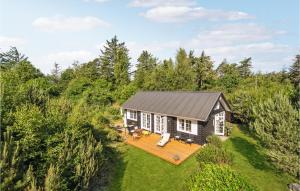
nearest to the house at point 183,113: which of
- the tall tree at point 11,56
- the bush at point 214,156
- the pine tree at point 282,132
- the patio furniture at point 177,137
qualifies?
the patio furniture at point 177,137

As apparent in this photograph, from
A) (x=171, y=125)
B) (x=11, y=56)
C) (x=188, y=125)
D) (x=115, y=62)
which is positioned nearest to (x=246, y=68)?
(x=115, y=62)

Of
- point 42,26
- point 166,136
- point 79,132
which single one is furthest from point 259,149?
point 42,26

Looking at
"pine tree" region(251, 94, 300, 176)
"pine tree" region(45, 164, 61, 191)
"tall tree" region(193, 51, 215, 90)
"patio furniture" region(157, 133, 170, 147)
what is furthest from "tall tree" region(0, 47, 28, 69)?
"pine tree" region(251, 94, 300, 176)

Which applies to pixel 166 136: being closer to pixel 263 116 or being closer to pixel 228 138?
pixel 228 138

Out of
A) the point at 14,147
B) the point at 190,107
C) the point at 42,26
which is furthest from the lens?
the point at 190,107

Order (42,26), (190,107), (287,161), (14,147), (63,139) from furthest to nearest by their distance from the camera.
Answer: (190,107)
(42,26)
(63,139)
(287,161)
(14,147)

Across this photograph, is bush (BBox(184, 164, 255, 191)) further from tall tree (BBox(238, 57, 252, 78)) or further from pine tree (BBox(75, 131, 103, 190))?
tall tree (BBox(238, 57, 252, 78))

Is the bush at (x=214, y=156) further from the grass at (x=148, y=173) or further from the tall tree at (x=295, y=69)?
the tall tree at (x=295, y=69)
